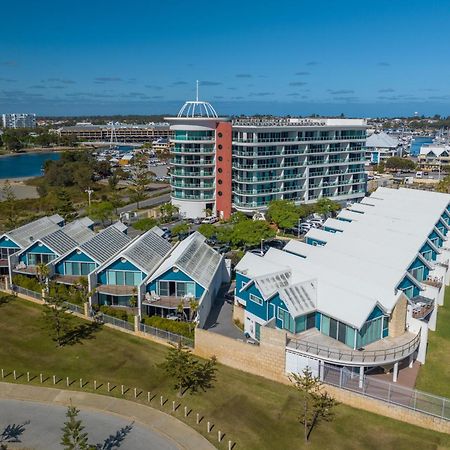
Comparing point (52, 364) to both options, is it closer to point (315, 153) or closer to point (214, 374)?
point (214, 374)

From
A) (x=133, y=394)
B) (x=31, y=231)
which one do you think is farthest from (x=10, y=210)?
(x=133, y=394)

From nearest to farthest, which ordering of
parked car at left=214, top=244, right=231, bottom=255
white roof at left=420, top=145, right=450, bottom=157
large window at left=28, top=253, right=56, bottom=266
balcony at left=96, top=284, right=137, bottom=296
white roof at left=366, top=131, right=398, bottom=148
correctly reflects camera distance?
balcony at left=96, top=284, right=137, bottom=296 < large window at left=28, top=253, right=56, bottom=266 < parked car at left=214, top=244, right=231, bottom=255 < white roof at left=420, top=145, right=450, bottom=157 < white roof at left=366, top=131, right=398, bottom=148

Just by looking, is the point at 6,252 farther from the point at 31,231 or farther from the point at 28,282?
the point at 28,282

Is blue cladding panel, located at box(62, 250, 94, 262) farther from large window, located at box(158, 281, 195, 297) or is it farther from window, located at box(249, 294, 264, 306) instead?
window, located at box(249, 294, 264, 306)

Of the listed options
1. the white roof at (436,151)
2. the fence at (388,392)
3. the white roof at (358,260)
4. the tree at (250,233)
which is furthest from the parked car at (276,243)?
the white roof at (436,151)

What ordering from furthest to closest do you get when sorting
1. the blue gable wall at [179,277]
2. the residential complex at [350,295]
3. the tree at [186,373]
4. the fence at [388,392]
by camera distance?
1. the blue gable wall at [179,277]
2. the residential complex at [350,295]
3. the tree at [186,373]
4. the fence at [388,392]

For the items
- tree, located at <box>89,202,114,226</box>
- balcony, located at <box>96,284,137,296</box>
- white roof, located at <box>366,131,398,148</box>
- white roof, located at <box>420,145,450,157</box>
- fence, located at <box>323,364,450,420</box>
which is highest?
white roof, located at <box>366,131,398,148</box>

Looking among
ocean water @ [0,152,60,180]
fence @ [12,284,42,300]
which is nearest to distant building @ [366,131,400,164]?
ocean water @ [0,152,60,180]

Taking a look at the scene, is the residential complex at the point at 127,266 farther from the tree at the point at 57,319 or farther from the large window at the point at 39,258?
the tree at the point at 57,319
